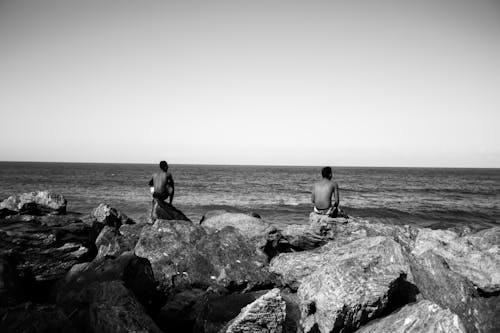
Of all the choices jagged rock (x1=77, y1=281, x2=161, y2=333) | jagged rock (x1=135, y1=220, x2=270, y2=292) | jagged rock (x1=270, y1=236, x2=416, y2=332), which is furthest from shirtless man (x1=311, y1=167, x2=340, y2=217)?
jagged rock (x1=77, y1=281, x2=161, y2=333)

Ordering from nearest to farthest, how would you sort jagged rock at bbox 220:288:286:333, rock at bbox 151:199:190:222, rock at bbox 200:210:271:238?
jagged rock at bbox 220:288:286:333
rock at bbox 200:210:271:238
rock at bbox 151:199:190:222

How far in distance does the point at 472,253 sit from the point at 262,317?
6051 mm

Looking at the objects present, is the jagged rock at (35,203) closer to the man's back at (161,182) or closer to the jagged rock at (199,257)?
the man's back at (161,182)

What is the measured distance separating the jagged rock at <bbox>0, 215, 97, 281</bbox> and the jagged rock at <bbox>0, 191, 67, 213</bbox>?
334 cm

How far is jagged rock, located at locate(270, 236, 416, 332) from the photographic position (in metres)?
4.73

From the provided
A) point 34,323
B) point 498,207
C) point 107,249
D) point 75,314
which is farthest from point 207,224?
point 498,207

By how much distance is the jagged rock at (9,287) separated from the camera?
5.66 meters

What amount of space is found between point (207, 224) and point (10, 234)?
19.7ft

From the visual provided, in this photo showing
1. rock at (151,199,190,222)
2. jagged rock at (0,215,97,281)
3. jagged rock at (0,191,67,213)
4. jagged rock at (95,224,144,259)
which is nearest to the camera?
jagged rock at (0,215,97,281)

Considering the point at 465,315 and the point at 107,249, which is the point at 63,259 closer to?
the point at 107,249

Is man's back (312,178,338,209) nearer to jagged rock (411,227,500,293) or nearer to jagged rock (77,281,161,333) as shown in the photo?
jagged rock (411,227,500,293)

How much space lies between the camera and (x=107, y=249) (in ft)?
29.5

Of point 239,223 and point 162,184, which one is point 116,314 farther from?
point 162,184

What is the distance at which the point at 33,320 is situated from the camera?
427 cm
